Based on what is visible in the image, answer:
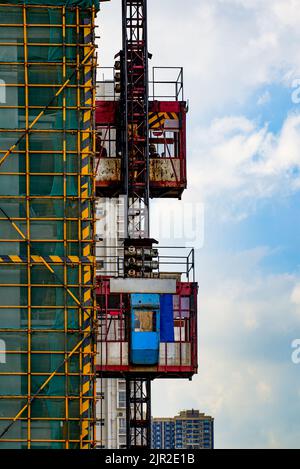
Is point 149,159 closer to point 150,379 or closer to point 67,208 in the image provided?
point 150,379

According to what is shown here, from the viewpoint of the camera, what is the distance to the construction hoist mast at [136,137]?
7994cm

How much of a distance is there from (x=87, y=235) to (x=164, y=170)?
27.9 metres

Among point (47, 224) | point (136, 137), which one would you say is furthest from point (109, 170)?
point (47, 224)

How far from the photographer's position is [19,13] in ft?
182

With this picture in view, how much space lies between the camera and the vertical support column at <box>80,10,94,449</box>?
5278cm

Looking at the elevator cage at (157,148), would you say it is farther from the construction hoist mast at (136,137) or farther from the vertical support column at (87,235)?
the vertical support column at (87,235)

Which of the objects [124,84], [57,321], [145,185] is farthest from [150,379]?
[57,321]

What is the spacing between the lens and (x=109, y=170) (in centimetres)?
8119

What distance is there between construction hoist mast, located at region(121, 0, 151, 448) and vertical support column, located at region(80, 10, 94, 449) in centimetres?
2481

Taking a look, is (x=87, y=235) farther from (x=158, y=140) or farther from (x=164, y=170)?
(x=158, y=140)

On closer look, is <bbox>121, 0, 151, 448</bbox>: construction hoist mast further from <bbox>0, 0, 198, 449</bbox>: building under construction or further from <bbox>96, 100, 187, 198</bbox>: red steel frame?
<bbox>0, 0, 198, 449</bbox>: building under construction

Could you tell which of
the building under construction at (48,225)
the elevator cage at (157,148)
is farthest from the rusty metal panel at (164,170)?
the building under construction at (48,225)

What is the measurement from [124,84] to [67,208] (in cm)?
2780

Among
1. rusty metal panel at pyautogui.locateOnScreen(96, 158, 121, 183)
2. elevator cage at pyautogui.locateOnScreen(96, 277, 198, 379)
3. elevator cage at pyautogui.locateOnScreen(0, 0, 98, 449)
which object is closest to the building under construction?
elevator cage at pyautogui.locateOnScreen(0, 0, 98, 449)
